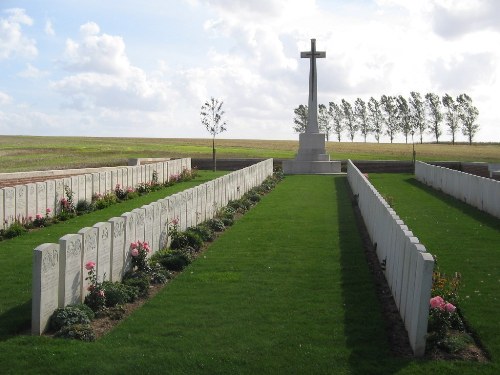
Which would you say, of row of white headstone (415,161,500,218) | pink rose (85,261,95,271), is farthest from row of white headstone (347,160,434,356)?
row of white headstone (415,161,500,218)

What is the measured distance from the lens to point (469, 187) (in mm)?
21578

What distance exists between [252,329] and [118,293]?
6.82 feet

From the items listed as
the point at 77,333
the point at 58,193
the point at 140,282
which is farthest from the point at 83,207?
the point at 77,333

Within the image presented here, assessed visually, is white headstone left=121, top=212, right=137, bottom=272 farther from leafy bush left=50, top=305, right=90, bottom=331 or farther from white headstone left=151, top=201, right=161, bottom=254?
leafy bush left=50, top=305, right=90, bottom=331

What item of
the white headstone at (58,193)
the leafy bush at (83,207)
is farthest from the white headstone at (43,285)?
the leafy bush at (83,207)

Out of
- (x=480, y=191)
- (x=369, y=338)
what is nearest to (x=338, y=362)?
(x=369, y=338)

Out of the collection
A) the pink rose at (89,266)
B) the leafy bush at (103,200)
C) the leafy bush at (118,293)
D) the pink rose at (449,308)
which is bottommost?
the leafy bush at (118,293)

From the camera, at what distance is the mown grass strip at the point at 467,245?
811 centimetres

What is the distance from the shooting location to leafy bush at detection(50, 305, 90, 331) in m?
7.60

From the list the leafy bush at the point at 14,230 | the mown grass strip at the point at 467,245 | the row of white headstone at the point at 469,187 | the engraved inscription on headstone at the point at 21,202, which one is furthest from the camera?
the row of white headstone at the point at 469,187

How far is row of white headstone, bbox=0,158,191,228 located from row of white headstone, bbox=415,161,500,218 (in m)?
12.0

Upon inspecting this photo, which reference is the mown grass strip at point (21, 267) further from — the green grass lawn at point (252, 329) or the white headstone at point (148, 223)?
the white headstone at point (148, 223)

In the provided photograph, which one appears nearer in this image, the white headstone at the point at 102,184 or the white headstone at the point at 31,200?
the white headstone at the point at 31,200

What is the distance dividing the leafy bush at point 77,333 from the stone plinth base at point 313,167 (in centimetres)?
3343
